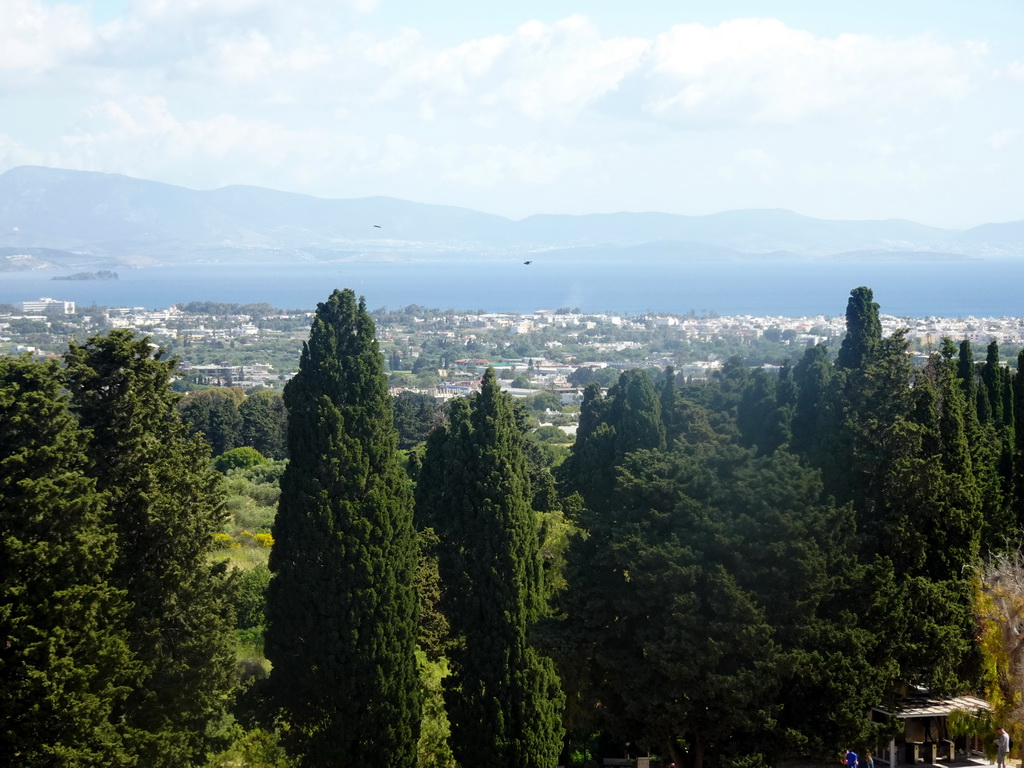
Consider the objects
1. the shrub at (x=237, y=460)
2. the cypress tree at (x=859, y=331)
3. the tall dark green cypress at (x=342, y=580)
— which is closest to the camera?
the tall dark green cypress at (x=342, y=580)

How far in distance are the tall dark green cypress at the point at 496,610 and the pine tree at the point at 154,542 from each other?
2853 millimetres

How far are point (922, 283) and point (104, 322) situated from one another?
126 meters

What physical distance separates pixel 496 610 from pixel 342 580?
1.77 m

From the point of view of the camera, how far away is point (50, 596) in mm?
9922

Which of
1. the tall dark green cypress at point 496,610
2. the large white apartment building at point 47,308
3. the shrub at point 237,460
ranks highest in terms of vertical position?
the large white apartment building at point 47,308

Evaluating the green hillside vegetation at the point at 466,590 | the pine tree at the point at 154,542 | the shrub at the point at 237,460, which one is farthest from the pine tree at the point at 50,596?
the shrub at the point at 237,460

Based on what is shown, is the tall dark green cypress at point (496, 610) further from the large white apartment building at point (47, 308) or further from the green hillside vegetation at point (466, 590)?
the large white apartment building at point (47, 308)

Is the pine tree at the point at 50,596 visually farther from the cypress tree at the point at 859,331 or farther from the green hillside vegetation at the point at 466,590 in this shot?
the cypress tree at the point at 859,331

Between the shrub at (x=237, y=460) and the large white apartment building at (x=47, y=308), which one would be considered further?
the large white apartment building at (x=47, y=308)

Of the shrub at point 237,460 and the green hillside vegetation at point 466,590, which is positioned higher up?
the green hillside vegetation at point 466,590

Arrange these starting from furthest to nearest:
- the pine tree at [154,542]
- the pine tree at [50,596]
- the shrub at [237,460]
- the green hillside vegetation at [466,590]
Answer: the shrub at [237,460] → the pine tree at [154,542] → the green hillside vegetation at [466,590] → the pine tree at [50,596]

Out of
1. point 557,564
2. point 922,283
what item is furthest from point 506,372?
point 922,283

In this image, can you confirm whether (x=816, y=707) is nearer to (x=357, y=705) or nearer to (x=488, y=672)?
(x=488, y=672)

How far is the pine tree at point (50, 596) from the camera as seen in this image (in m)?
9.70
